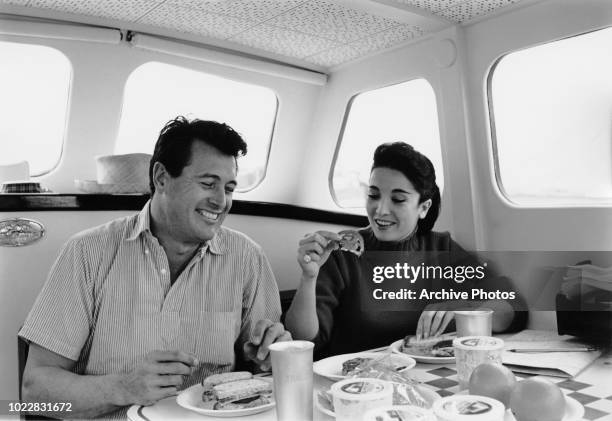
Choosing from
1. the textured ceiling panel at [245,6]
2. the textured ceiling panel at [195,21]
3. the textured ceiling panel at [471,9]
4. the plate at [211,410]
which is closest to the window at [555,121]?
the textured ceiling panel at [471,9]

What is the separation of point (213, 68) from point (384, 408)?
140cm

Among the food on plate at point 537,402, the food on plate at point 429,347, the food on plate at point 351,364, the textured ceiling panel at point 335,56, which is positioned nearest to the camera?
the food on plate at point 537,402

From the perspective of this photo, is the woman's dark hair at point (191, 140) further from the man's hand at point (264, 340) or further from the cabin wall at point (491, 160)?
the cabin wall at point (491, 160)

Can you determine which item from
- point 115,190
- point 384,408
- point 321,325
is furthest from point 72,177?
point 384,408

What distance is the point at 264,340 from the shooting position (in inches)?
35.1

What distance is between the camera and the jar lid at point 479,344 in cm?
76

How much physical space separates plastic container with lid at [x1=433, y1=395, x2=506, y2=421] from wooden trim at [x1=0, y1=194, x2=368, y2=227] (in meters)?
1.03

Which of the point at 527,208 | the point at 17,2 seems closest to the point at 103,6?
the point at 17,2

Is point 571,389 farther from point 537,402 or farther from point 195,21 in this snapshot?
point 195,21

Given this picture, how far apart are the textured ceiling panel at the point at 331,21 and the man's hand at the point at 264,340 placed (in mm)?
900

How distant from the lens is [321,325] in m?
1.23

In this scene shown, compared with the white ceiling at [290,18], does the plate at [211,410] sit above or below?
below

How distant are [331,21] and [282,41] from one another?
0.19 metres

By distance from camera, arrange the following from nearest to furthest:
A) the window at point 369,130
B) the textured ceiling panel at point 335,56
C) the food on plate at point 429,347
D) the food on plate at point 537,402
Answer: the food on plate at point 537,402 < the food on plate at point 429,347 < the textured ceiling panel at point 335,56 < the window at point 369,130
